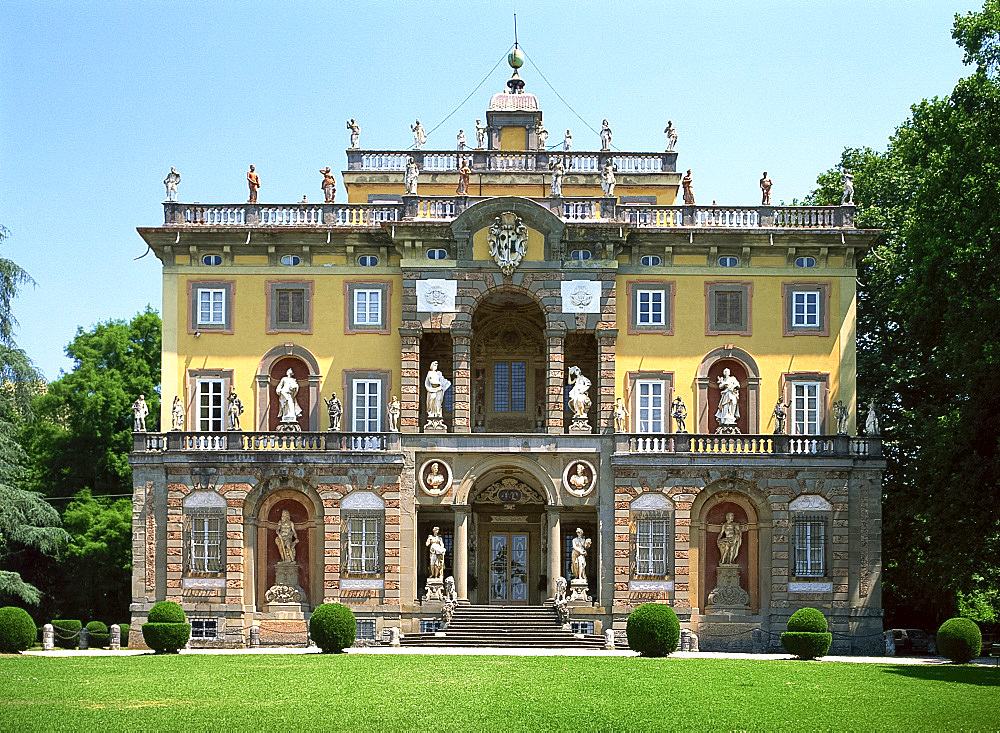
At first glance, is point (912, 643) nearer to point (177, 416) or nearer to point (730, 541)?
point (730, 541)

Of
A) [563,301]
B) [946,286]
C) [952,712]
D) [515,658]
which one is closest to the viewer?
[952,712]

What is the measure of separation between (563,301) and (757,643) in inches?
527

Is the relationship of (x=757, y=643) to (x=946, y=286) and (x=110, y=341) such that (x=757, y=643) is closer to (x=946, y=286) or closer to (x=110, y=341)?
(x=946, y=286)

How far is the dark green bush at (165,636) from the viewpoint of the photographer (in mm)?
43906

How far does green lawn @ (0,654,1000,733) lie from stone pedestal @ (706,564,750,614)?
24.6 ft

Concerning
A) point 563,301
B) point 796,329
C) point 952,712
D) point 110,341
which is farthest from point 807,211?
point 110,341

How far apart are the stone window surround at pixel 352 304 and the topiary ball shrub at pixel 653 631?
14.6 metres

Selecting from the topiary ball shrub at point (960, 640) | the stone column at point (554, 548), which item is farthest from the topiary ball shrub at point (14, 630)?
the topiary ball shrub at point (960, 640)

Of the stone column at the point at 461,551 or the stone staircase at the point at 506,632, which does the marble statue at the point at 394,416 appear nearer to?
the stone column at the point at 461,551

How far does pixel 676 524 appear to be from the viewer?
48969 millimetres

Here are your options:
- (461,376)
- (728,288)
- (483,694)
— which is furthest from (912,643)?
(483,694)

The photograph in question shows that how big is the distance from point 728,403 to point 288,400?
50.2ft

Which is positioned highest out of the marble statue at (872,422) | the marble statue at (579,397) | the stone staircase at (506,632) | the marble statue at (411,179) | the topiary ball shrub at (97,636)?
the marble statue at (411,179)

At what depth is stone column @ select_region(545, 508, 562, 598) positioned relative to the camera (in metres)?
48.9
